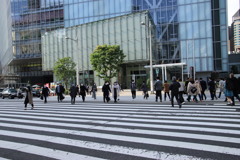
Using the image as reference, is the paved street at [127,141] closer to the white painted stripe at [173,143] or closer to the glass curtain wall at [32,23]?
the white painted stripe at [173,143]

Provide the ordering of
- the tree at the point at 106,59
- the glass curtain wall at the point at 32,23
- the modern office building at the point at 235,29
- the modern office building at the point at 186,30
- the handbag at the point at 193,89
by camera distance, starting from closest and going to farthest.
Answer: the handbag at the point at 193,89 → the tree at the point at 106,59 → the modern office building at the point at 186,30 → the glass curtain wall at the point at 32,23 → the modern office building at the point at 235,29

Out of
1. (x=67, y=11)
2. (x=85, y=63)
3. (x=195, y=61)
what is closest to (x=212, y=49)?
(x=195, y=61)

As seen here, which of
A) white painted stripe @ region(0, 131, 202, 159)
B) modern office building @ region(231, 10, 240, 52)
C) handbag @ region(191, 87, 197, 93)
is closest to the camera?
white painted stripe @ region(0, 131, 202, 159)

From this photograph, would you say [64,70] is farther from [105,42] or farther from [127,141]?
[127,141]

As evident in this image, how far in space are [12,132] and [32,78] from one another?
202ft

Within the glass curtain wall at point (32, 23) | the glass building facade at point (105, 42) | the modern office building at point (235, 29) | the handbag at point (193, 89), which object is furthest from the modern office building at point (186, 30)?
the modern office building at point (235, 29)

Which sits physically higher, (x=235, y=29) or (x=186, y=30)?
(x=235, y=29)

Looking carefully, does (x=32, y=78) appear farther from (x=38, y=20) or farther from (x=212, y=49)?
(x=212, y=49)

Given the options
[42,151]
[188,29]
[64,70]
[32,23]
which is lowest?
[42,151]

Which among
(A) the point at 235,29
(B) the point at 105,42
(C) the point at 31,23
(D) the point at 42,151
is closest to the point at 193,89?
(D) the point at 42,151

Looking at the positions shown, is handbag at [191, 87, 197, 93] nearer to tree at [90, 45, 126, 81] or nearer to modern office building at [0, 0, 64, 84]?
tree at [90, 45, 126, 81]

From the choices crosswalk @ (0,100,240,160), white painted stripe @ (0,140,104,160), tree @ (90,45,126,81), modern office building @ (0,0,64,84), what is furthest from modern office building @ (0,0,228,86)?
white painted stripe @ (0,140,104,160)

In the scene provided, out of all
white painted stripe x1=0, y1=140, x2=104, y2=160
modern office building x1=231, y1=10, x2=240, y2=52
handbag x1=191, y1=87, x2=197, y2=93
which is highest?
modern office building x1=231, y1=10, x2=240, y2=52

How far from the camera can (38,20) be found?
187ft
